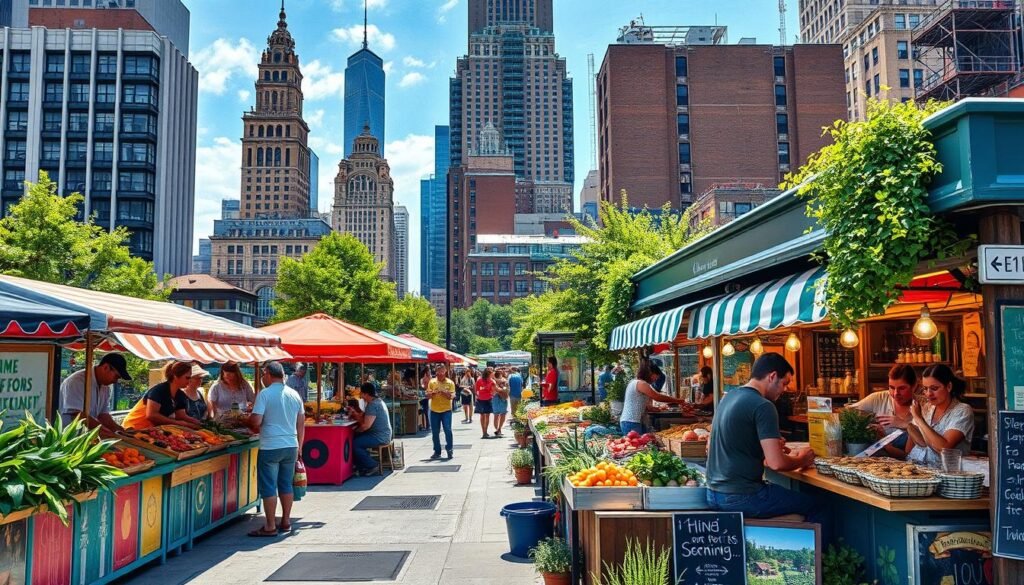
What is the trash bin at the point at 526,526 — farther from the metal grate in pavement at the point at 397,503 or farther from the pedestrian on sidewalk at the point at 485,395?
the pedestrian on sidewalk at the point at 485,395

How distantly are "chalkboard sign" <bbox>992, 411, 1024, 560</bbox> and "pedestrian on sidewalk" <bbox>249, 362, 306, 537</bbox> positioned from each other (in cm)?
743

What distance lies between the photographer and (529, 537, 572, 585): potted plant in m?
6.63

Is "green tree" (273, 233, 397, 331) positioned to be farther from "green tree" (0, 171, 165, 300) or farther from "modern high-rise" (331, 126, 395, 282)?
"modern high-rise" (331, 126, 395, 282)

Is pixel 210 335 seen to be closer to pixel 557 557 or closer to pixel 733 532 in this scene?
pixel 557 557

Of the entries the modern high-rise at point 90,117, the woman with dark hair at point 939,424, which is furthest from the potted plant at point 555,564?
the modern high-rise at point 90,117

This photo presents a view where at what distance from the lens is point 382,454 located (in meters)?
15.1

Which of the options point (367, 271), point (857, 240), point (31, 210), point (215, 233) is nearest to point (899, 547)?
point (857, 240)

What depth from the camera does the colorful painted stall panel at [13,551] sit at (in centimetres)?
555

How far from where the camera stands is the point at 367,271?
172 ft

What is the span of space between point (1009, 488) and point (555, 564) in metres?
3.51

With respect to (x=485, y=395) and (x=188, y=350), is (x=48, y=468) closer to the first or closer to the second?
(x=188, y=350)

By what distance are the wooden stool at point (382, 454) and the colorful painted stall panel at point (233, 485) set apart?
4732 millimetres

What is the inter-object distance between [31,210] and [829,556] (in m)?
32.0

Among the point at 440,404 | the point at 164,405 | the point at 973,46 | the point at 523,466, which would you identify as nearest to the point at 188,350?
the point at 164,405
